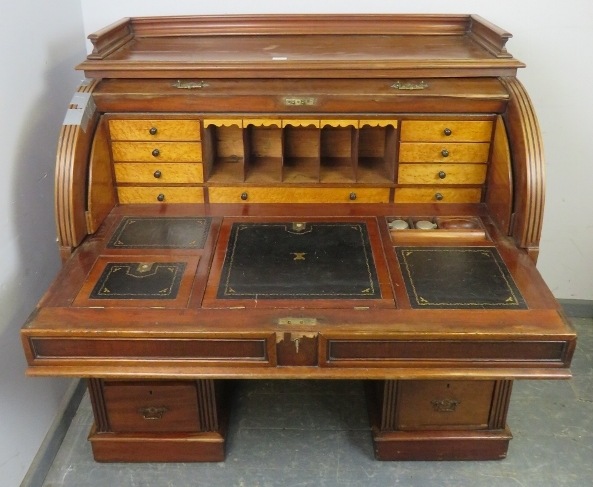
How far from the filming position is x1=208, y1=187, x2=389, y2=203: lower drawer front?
2.01 meters

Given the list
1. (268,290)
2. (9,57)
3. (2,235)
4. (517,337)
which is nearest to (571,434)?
(517,337)

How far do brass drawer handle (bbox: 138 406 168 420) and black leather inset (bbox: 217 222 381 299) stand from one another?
0.57m

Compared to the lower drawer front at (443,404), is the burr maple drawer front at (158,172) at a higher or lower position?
higher

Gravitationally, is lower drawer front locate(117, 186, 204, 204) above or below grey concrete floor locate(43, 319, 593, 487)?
above

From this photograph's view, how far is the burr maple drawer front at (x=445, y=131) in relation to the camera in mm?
1908

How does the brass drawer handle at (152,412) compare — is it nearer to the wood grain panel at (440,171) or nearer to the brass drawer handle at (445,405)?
the brass drawer handle at (445,405)

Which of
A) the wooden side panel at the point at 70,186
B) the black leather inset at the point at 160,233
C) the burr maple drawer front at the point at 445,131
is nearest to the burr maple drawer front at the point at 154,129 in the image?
the wooden side panel at the point at 70,186

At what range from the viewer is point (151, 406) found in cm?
191

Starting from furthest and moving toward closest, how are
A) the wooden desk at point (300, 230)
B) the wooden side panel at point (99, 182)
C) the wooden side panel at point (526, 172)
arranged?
the wooden side panel at point (99, 182) < the wooden side panel at point (526, 172) < the wooden desk at point (300, 230)

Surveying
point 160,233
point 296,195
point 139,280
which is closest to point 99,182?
point 160,233

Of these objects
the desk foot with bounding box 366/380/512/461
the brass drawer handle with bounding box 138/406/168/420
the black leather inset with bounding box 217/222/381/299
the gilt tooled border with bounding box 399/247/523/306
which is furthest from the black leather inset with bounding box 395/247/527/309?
the brass drawer handle with bounding box 138/406/168/420

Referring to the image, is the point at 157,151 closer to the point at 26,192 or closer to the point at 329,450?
the point at 26,192

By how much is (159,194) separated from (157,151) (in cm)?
15

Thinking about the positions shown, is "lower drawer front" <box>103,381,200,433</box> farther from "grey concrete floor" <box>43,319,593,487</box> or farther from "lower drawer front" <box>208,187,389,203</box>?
"lower drawer front" <box>208,187,389,203</box>
